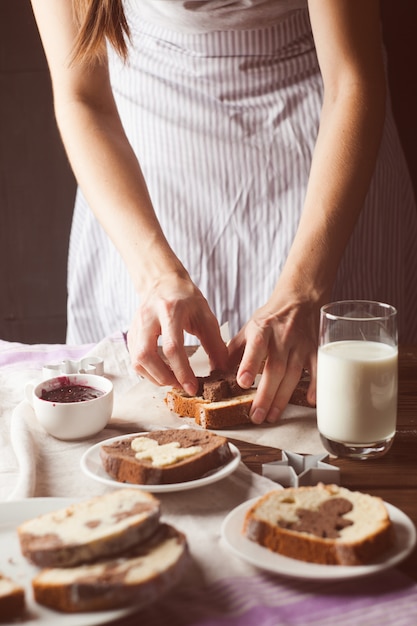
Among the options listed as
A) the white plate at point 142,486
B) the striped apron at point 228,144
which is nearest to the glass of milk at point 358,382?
the white plate at point 142,486

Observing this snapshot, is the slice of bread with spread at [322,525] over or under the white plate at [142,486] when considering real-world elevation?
over

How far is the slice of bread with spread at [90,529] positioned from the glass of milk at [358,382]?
1.16ft

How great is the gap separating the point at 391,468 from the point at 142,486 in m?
0.38

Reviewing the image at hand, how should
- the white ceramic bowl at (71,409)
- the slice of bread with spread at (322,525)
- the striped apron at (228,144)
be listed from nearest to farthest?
the slice of bread with spread at (322,525) → the white ceramic bowl at (71,409) → the striped apron at (228,144)

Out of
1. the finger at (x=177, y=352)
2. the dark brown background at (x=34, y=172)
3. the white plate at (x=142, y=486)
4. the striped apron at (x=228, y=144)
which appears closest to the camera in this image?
the white plate at (x=142, y=486)

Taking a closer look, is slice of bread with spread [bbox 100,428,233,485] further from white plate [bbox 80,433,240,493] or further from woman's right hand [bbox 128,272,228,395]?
woman's right hand [bbox 128,272,228,395]

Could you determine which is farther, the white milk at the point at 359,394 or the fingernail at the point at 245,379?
the fingernail at the point at 245,379

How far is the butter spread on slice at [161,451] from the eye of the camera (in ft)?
4.01

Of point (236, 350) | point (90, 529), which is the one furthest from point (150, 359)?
point (90, 529)

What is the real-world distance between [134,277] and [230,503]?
2.23 ft

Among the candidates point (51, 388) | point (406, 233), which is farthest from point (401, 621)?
point (406, 233)

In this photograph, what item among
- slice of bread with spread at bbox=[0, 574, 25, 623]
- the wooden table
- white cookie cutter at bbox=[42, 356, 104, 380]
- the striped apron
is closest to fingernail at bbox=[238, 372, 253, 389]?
the wooden table

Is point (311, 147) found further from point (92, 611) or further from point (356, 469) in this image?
point (92, 611)

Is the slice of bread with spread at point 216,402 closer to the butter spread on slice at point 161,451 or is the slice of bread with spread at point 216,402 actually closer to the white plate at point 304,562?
the butter spread on slice at point 161,451
